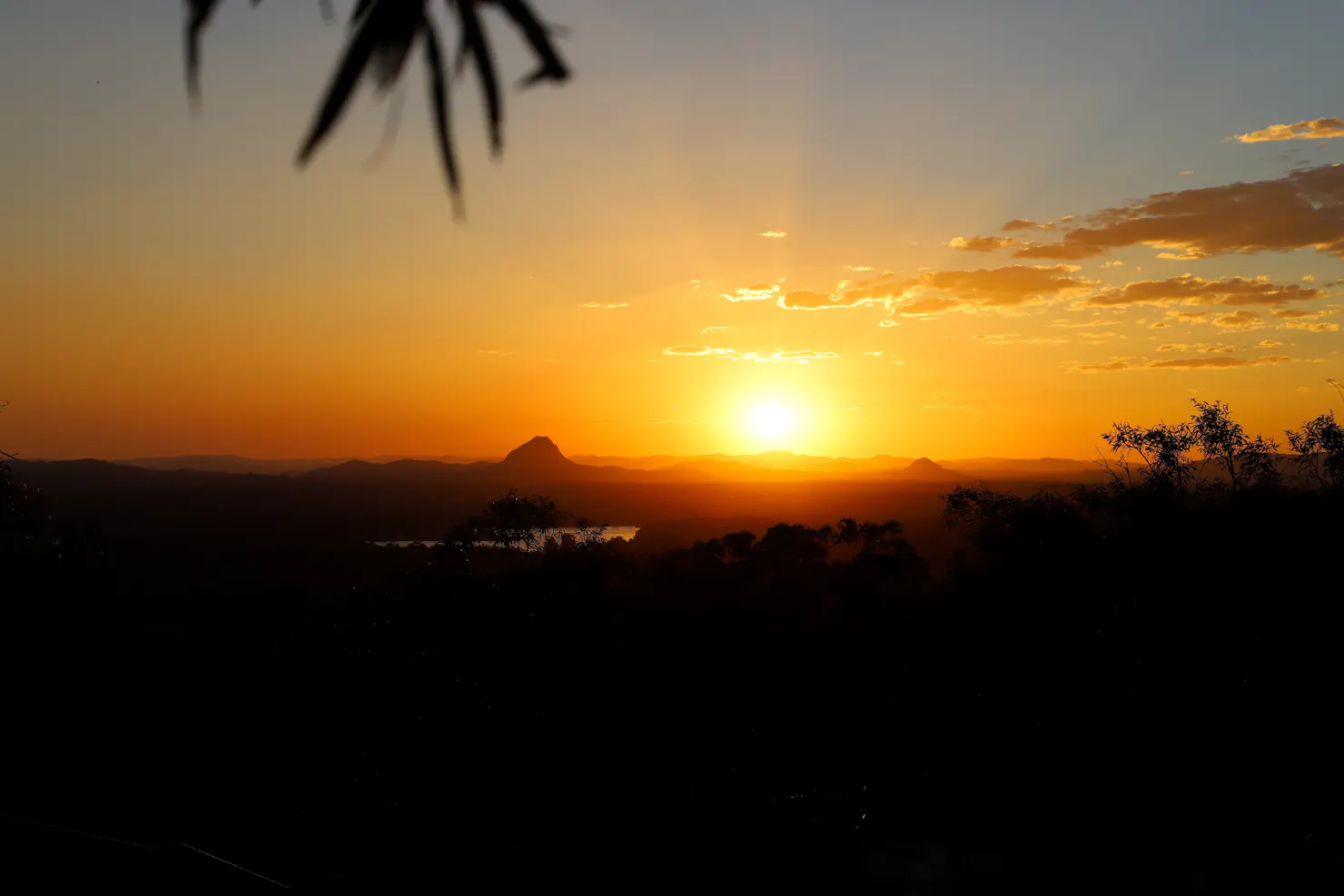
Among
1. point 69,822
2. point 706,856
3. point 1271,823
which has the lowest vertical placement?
point 69,822


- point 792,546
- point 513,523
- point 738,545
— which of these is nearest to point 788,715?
point 792,546

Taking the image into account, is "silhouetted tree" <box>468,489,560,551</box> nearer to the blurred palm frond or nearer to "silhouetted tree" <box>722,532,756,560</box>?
"silhouetted tree" <box>722,532,756,560</box>

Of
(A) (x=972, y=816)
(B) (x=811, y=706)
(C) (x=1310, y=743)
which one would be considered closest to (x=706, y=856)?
(A) (x=972, y=816)

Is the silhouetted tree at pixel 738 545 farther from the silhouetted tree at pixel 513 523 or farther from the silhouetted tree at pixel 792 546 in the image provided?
the silhouetted tree at pixel 513 523

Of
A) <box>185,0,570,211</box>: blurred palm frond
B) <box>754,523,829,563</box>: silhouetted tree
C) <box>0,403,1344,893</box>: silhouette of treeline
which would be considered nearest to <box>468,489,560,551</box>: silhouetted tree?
<box>754,523,829,563</box>: silhouetted tree

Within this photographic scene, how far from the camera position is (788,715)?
27891mm

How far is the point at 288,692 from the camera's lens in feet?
92.5

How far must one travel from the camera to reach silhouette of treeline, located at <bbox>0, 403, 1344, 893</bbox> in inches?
405

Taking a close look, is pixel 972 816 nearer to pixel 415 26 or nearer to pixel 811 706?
pixel 811 706

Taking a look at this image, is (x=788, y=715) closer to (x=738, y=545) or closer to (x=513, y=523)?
(x=738, y=545)

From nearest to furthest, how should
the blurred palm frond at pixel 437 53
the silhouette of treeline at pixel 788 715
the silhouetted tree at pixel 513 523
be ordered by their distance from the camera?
the blurred palm frond at pixel 437 53 → the silhouette of treeline at pixel 788 715 → the silhouetted tree at pixel 513 523

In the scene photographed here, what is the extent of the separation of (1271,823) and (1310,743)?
466cm

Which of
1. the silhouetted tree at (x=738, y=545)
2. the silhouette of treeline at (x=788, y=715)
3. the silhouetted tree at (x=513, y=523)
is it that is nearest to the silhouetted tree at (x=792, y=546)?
the silhouetted tree at (x=738, y=545)

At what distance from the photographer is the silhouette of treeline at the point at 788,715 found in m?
10.3
